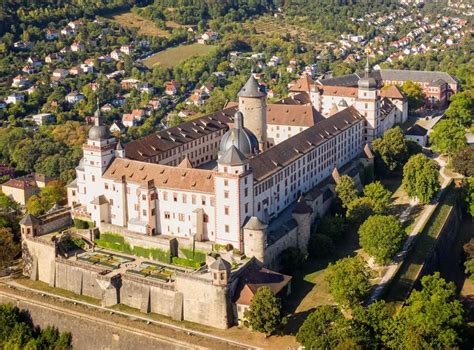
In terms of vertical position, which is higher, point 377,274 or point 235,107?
point 235,107

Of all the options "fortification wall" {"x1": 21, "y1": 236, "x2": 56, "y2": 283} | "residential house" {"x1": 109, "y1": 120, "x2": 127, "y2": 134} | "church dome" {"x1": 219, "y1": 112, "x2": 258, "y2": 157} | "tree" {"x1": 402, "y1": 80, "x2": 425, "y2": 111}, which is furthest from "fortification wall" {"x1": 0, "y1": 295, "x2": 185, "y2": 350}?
"tree" {"x1": 402, "y1": 80, "x2": 425, "y2": 111}

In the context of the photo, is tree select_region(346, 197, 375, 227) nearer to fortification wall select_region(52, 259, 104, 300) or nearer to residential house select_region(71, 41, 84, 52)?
fortification wall select_region(52, 259, 104, 300)

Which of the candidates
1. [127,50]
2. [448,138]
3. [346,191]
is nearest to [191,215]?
[346,191]

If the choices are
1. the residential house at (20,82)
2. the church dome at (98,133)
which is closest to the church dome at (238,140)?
the church dome at (98,133)

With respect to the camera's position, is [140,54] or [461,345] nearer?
[461,345]

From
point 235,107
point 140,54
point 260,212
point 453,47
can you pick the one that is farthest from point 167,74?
point 260,212

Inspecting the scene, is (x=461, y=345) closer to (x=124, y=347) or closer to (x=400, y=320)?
(x=400, y=320)

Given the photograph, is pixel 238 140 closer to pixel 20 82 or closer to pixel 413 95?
pixel 413 95
